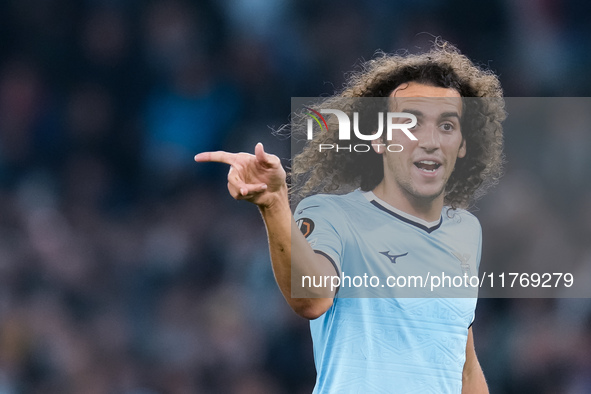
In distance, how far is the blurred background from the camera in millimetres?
5414

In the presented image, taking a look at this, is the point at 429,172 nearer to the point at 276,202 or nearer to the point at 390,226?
the point at 390,226

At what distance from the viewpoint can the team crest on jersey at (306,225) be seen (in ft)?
8.18

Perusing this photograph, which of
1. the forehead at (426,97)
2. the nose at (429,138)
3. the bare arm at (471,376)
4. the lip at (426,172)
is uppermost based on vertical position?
the forehead at (426,97)

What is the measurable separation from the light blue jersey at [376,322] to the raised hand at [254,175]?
30 centimetres

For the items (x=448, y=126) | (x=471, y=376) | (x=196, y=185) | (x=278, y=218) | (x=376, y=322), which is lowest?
(x=471, y=376)

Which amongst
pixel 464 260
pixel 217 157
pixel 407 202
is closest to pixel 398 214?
pixel 407 202

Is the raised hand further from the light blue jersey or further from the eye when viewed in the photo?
the eye

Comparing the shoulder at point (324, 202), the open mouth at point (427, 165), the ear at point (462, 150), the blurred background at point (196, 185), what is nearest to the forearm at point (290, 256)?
the shoulder at point (324, 202)

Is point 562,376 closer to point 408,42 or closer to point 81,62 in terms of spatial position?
point 408,42

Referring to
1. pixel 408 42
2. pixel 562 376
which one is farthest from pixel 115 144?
pixel 562 376

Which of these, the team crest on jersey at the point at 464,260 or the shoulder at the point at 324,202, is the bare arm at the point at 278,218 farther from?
the team crest on jersey at the point at 464,260

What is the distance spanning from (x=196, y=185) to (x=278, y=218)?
3.84 m

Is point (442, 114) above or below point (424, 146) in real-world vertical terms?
above

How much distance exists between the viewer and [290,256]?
7.48 feet
